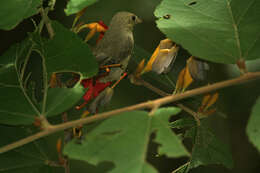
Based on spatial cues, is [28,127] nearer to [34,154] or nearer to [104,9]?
[34,154]

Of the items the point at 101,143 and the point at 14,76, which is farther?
the point at 14,76

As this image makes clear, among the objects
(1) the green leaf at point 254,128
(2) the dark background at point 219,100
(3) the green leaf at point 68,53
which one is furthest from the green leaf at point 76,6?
(2) the dark background at point 219,100

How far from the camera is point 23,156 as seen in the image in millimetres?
1263

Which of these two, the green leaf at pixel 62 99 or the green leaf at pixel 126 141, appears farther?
the green leaf at pixel 62 99

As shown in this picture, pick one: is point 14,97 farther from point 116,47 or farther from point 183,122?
point 183,122

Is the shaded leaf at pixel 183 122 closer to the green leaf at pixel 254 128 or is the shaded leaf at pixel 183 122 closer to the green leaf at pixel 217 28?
the green leaf at pixel 217 28

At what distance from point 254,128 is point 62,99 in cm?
48

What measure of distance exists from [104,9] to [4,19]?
2.01 m

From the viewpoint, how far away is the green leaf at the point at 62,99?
102cm

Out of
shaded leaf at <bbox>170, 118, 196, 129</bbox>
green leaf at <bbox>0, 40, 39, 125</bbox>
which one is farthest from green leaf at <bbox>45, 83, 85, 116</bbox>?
shaded leaf at <bbox>170, 118, 196, 129</bbox>

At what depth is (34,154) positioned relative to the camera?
1281 mm

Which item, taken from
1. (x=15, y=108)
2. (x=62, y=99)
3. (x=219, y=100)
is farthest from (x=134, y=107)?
(x=219, y=100)

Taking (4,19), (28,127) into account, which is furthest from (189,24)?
(28,127)

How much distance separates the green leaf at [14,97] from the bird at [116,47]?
0.74 feet
